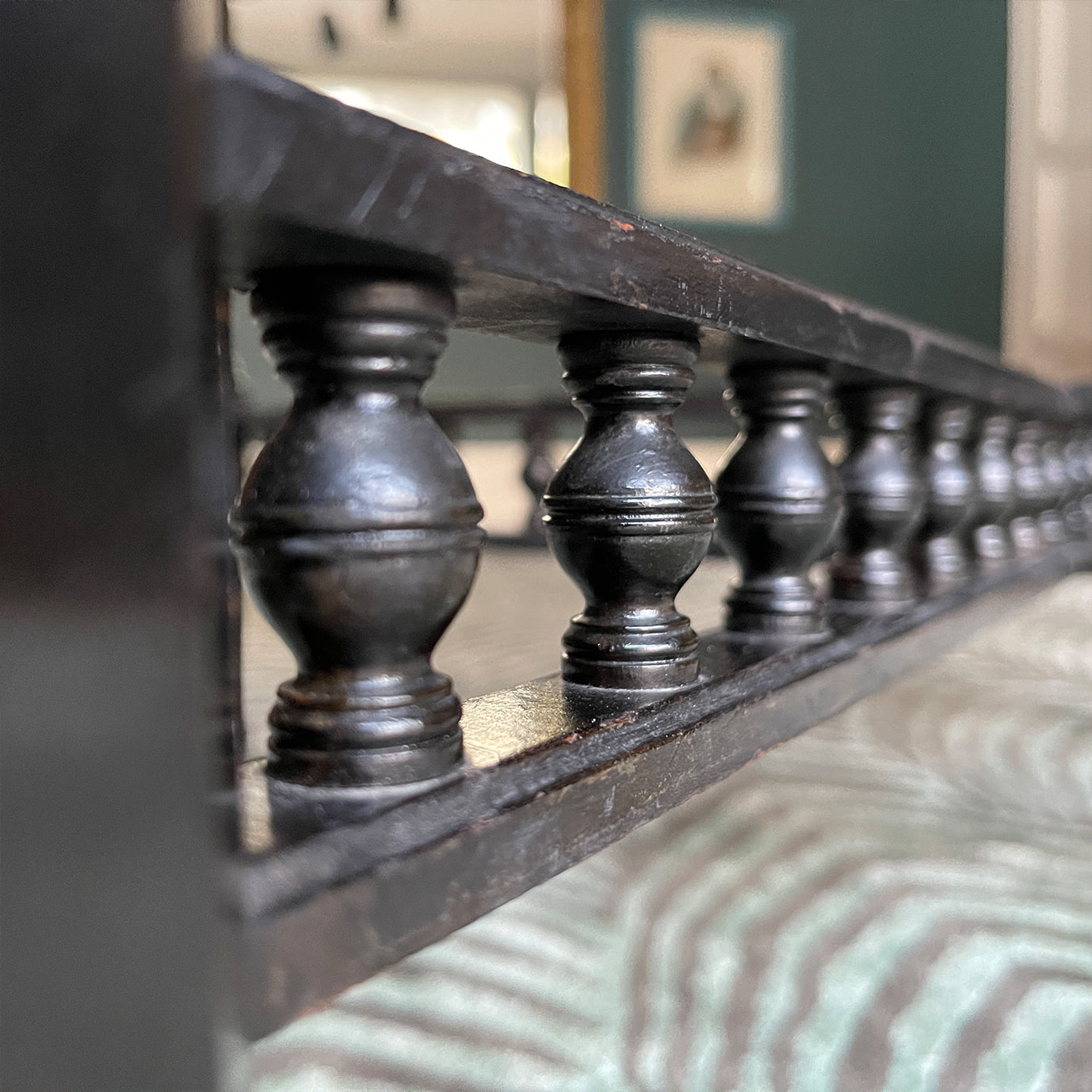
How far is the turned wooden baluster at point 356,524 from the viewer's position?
38cm

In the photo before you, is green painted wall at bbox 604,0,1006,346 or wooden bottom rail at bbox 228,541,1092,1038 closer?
wooden bottom rail at bbox 228,541,1092,1038

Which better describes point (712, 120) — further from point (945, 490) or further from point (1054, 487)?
point (945, 490)

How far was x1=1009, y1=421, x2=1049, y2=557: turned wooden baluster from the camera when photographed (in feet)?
4.29

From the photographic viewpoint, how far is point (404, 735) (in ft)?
1.34

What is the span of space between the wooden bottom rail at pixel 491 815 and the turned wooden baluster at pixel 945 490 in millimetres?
402

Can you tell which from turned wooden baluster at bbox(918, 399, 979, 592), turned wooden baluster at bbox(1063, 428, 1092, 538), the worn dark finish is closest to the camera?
the worn dark finish

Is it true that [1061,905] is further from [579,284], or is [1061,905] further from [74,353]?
[74,353]

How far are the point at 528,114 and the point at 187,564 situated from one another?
4120mm

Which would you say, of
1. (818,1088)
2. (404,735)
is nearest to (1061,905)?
(818,1088)

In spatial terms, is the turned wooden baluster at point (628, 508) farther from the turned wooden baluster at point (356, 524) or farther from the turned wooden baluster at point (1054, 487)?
the turned wooden baluster at point (1054, 487)

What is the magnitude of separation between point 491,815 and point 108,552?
7.3 inches

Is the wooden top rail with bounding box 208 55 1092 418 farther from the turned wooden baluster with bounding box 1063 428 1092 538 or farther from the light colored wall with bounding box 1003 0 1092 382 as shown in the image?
the light colored wall with bounding box 1003 0 1092 382

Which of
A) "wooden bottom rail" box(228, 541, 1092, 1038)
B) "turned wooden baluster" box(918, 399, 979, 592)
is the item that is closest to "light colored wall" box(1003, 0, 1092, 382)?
"turned wooden baluster" box(918, 399, 979, 592)

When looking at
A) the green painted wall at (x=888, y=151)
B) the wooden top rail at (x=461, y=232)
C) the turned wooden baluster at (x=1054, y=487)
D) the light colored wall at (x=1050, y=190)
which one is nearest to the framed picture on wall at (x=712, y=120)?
the green painted wall at (x=888, y=151)
